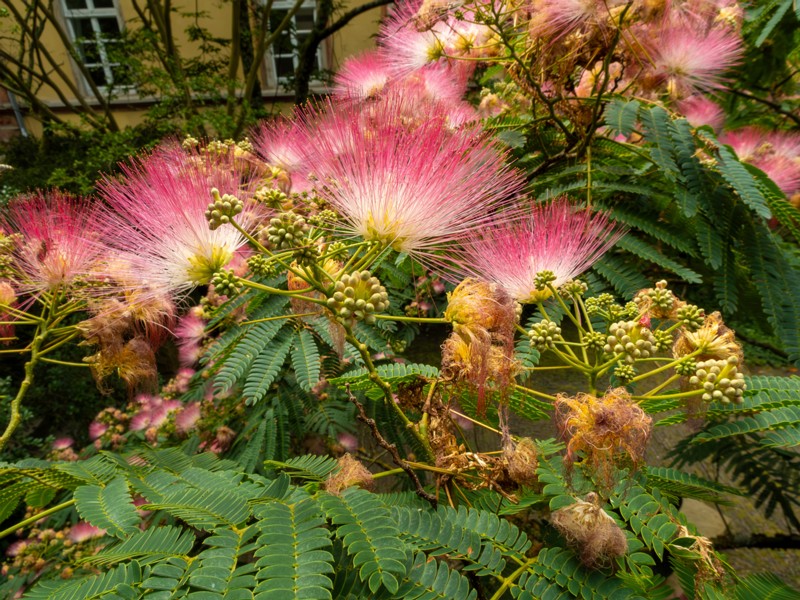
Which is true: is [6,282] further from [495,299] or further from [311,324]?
[495,299]

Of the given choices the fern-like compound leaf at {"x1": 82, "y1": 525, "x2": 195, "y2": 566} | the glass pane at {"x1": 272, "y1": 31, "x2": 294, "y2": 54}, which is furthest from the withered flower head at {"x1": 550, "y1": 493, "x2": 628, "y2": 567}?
the glass pane at {"x1": 272, "y1": 31, "x2": 294, "y2": 54}

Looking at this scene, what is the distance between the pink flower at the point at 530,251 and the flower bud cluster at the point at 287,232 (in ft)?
1.46

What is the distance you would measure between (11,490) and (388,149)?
1.27 metres

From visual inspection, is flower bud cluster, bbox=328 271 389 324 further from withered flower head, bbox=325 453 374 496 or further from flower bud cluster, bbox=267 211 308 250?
withered flower head, bbox=325 453 374 496

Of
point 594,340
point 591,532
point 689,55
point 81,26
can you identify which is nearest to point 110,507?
point 591,532

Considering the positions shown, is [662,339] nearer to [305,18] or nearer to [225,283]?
[225,283]

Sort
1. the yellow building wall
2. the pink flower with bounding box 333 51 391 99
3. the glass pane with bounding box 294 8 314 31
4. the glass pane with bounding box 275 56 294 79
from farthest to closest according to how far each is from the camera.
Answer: the glass pane with bounding box 294 8 314 31, the glass pane with bounding box 275 56 294 79, the yellow building wall, the pink flower with bounding box 333 51 391 99

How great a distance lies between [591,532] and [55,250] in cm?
148

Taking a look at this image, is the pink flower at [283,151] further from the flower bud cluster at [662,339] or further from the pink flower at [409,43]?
the flower bud cluster at [662,339]

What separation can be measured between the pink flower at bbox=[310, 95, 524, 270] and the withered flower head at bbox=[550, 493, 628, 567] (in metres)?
0.59

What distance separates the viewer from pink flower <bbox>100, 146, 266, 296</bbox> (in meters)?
1.03

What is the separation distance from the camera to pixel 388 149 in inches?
39.0

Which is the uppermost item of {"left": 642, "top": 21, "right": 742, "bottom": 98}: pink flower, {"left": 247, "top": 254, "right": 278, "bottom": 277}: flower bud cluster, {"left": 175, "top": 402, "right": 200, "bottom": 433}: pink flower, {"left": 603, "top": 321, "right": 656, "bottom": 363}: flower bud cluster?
{"left": 642, "top": 21, "right": 742, "bottom": 98}: pink flower

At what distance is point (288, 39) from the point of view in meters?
6.80
